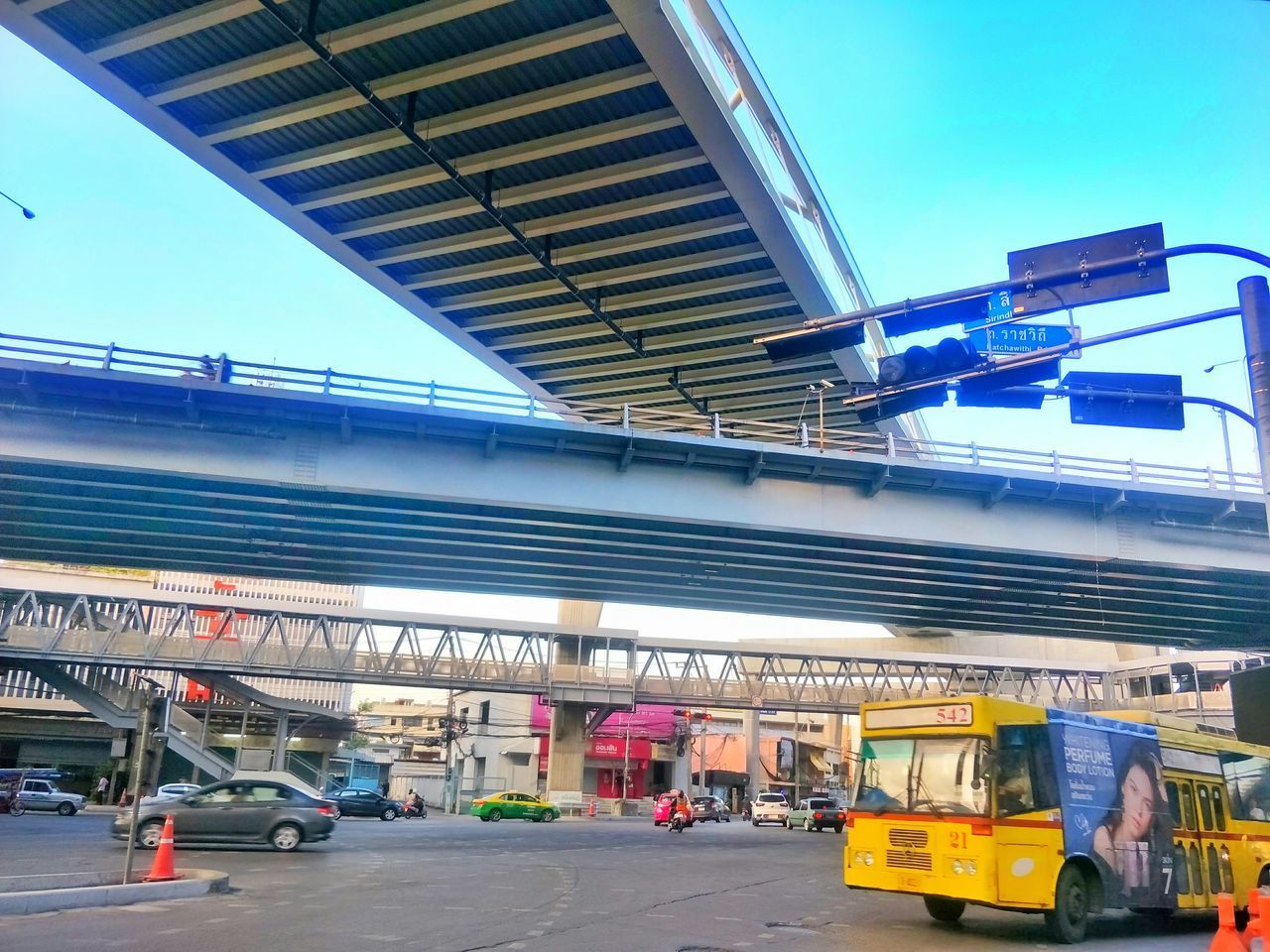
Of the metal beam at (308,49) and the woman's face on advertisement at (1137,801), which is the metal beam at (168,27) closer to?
the metal beam at (308,49)

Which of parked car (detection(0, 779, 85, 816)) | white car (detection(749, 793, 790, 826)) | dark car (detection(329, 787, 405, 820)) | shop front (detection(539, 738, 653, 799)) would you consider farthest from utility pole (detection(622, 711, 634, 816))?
parked car (detection(0, 779, 85, 816))

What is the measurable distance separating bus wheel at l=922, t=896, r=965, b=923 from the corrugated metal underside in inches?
773

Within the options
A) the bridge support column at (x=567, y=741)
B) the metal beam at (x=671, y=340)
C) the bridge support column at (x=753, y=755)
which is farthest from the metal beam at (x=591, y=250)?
the bridge support column at (x=753, y=755)

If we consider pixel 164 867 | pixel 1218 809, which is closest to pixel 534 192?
pixel 164 867

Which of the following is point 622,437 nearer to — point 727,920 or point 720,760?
point 727,920

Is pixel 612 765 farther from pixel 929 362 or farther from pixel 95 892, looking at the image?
pixel 929 362

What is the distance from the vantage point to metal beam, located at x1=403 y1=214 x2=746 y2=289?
31.5 m

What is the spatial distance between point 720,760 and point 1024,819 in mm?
89647

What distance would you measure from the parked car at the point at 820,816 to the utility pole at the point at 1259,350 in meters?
38.4

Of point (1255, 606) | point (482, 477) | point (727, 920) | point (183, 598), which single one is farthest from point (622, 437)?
point (183, 598)

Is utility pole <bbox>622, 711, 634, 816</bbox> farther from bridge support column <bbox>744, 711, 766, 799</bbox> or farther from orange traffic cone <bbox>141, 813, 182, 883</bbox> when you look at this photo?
orange traffic cone <bbox>141, 813, 182, 883</bbox>

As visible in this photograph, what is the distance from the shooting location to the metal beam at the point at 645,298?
34.9 meters

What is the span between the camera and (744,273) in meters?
34.8

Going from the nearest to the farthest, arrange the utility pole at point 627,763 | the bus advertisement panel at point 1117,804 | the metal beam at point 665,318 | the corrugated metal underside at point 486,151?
Answer: 1. the bus advertisement panel at point 1117,804
2. the corrugated metal underside at point 486,151
3. the metal beam at point 665,318
4. the utility pole at point 627,763
